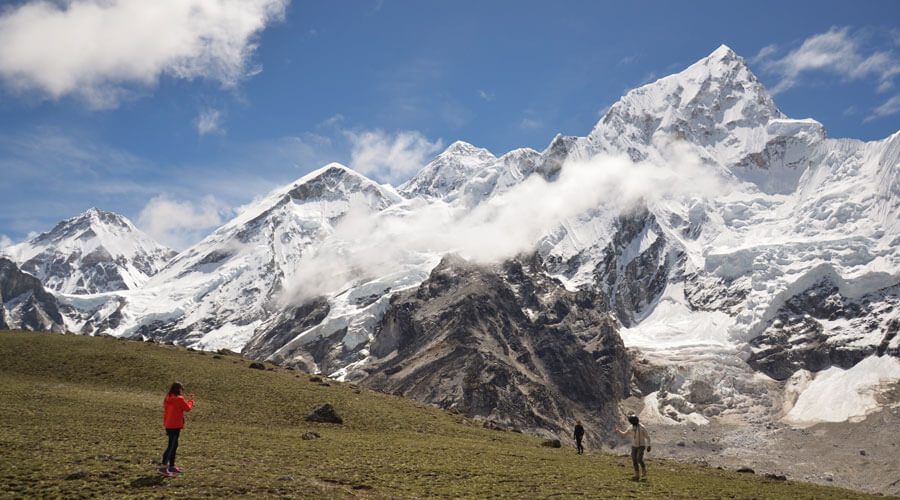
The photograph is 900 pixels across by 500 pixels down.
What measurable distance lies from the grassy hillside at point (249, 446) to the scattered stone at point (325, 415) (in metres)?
0.89

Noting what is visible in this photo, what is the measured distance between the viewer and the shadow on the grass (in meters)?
24.5

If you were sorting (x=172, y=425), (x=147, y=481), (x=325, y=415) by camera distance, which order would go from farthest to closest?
(x=325, y=415)
(x=172, y=425)
(x=147, y=481)

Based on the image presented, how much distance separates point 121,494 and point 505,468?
784 inches

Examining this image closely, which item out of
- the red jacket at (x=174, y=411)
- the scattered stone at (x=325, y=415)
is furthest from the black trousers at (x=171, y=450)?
the scattered stone at (x=325, y=415)

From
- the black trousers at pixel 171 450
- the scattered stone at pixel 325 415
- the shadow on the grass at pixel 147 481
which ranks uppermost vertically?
the scattered stone at pixel 325 415

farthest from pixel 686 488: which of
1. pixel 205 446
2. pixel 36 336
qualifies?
pixel 36 336

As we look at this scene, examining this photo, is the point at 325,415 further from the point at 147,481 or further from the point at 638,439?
the point at 638,439

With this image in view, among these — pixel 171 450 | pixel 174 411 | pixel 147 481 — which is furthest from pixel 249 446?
pixel 147 481

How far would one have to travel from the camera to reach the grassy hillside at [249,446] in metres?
26.5

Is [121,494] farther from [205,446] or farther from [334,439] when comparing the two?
[334,439]

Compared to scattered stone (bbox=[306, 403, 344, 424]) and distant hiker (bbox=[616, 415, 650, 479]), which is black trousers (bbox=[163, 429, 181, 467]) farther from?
scattered stone (bbox=[306, 403, 344, 424])

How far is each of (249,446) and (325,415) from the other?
16545 millimetres

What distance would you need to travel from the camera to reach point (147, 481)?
25.0m

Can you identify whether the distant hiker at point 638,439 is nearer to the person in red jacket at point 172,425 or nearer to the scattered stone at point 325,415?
the person in red jacket at point 172,425
